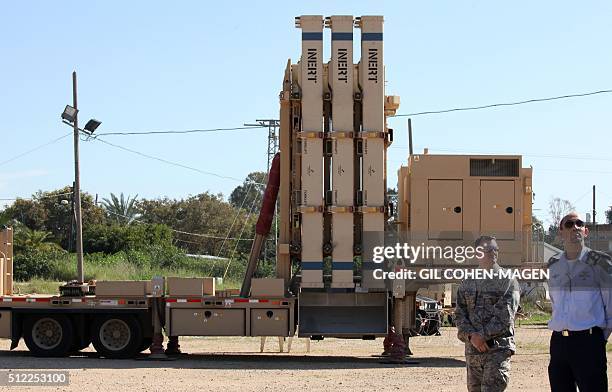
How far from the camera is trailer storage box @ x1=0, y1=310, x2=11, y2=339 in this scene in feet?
63.8

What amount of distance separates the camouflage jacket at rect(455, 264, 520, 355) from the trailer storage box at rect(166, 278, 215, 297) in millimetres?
10170

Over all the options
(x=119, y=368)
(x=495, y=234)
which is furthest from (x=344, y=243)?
(x=119, y=368)

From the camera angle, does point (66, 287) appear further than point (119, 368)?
Yes

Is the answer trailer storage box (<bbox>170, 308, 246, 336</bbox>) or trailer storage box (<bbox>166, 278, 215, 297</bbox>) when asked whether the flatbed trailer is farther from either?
trailer storage box (<bbox>166, 278, 215, 297</bbox>)

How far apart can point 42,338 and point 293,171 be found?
602 centimetres

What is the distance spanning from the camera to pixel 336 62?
1845 cm

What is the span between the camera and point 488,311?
30.2 ft

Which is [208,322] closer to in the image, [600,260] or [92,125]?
[600,260]

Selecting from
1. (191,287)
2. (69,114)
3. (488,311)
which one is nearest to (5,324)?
(191,287)

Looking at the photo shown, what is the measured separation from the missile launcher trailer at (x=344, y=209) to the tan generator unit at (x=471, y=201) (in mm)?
19

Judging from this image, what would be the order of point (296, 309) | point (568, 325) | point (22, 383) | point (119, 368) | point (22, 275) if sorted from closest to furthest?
point (568, 325) → point (22, 383) → point (119, 368) → point (296, 309) → point (22, 275)

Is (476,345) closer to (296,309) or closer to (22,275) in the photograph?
(296,309)

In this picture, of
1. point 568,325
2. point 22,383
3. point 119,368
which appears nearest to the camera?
point 568,325

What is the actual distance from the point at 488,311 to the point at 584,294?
91cm
